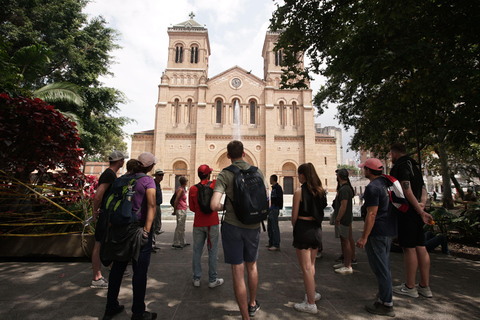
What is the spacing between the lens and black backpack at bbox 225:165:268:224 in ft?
8.06

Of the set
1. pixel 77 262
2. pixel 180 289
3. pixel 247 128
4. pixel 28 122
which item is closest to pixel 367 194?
pixel 180 289

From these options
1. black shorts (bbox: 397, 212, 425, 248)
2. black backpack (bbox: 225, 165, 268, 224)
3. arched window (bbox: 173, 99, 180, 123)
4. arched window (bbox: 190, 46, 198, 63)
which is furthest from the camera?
arched window (bbox: 190, 46, 198, 63)

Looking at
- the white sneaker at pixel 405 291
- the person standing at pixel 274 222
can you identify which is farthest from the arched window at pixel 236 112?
the white sneaker at pixel 405 291

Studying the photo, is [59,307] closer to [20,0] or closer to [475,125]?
[475,125]

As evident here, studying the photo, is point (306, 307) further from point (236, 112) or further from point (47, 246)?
point (236, 112)

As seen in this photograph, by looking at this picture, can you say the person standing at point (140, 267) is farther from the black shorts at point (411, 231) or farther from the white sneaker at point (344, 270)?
the black shorts at point (411, 231)

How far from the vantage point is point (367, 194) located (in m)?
3.01

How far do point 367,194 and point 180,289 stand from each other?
2.81 meters

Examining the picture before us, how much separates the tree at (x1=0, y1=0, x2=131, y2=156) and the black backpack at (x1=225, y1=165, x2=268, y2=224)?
14.1 meters

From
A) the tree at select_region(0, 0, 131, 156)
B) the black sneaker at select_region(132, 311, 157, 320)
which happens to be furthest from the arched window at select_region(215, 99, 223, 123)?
the black sneaker at select_region(132, 311, 157, 320)

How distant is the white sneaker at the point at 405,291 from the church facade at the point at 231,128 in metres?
23.9

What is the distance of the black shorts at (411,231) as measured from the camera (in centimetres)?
330

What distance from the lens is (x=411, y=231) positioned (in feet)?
10.8

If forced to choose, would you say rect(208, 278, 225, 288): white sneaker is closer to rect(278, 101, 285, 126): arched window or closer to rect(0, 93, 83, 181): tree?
rect(0, 93, 83, 181): tree
